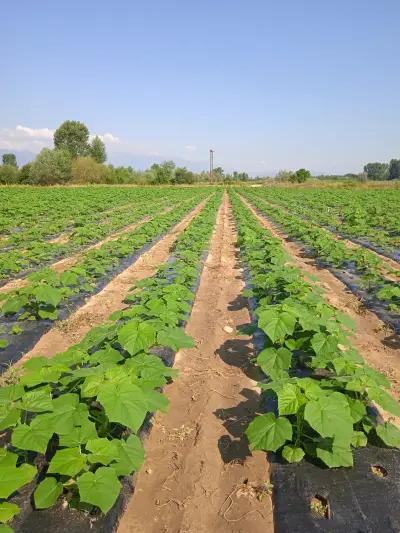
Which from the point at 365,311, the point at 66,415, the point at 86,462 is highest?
the point at 66,415

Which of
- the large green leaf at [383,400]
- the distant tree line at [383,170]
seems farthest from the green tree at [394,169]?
the large green leaf at [383,400]

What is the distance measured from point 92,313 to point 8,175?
6956cm

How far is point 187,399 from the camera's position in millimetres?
4379

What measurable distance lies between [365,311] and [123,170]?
81.2m

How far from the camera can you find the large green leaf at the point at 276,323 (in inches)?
156

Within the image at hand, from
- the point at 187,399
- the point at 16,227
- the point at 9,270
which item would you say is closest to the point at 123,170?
the point at 16,227

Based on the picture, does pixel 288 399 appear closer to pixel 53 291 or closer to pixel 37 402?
pixel 37 402

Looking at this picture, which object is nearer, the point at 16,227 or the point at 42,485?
the point at 42,485

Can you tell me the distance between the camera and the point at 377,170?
15350 centimetres

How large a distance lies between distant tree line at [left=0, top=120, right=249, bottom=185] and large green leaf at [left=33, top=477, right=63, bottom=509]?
66762mm

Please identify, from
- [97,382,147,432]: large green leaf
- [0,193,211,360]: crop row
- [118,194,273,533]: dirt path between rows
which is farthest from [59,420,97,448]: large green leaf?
[0,193,211,360]: crop row

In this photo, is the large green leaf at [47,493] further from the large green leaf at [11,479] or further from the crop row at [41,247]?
the crop row at [41,247]

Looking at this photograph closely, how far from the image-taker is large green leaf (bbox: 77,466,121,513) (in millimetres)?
2355

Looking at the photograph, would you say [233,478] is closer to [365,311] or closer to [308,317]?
[308,317]
